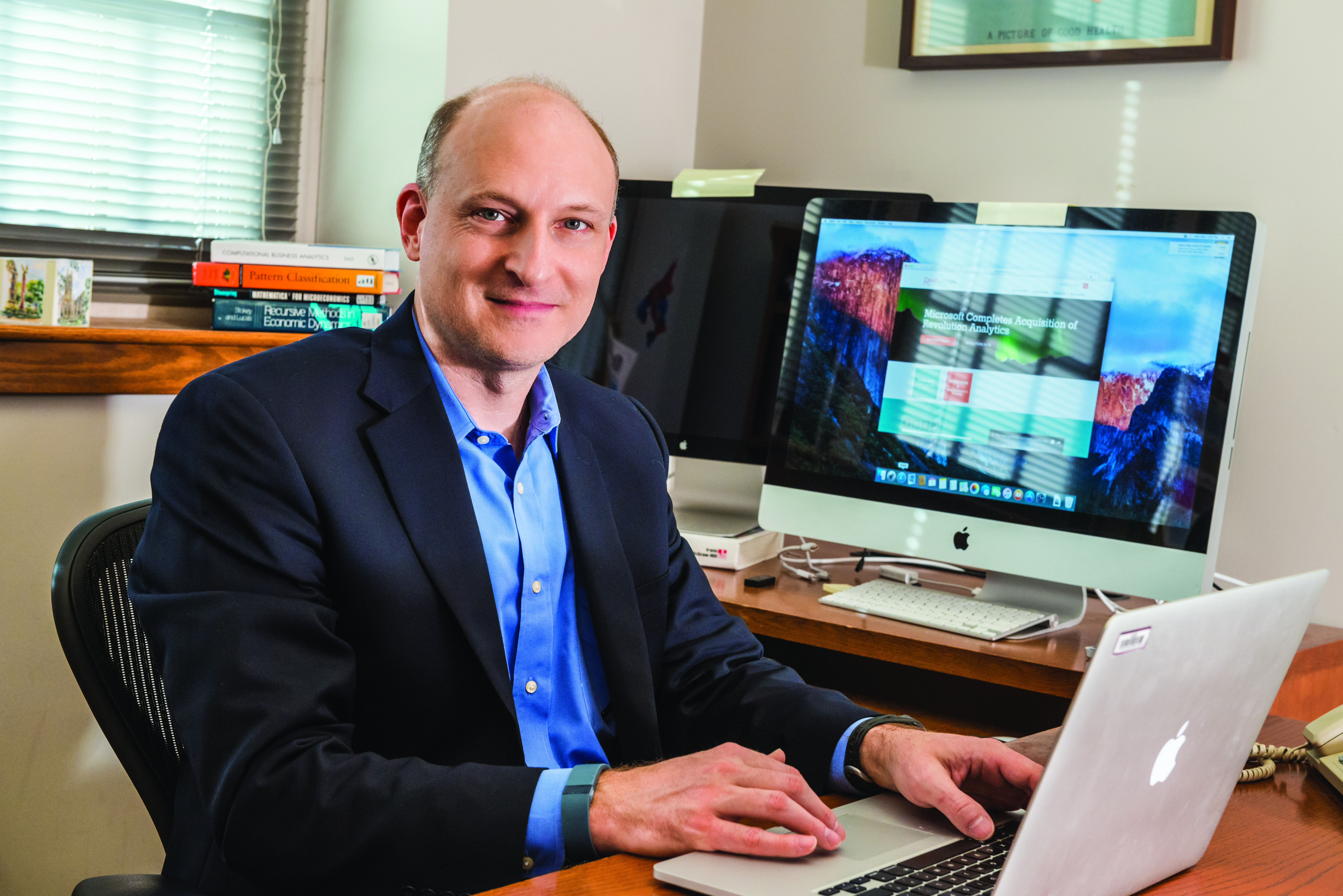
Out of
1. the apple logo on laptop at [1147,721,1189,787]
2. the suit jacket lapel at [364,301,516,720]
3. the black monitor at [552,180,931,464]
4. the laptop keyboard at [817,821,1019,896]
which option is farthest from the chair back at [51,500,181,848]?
the black monitor at [552,180,931,464]

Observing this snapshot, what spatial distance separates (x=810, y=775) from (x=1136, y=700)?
0.49 meters

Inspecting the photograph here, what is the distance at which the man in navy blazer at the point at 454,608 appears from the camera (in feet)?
3.10

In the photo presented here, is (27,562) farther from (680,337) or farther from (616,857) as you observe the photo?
(616,857)

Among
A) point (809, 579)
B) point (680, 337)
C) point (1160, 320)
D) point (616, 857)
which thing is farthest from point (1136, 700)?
point (680, 337)

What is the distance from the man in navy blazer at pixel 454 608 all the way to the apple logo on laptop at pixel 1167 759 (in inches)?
6.9

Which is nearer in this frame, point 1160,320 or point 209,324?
point 1160,320

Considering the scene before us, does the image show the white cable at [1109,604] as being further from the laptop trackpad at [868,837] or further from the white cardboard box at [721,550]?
the laptop trackpad at [868,837]

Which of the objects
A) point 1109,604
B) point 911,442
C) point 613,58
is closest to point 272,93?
point 613,58

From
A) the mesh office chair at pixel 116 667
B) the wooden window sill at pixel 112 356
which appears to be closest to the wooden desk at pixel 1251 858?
the mesh office chair at pixel 116 667

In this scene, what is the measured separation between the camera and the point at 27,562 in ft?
5.74

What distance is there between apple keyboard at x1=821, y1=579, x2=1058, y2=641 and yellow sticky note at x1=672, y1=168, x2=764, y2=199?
0.76 metres

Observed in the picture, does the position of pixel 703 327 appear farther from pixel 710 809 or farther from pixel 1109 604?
pixel 710 809

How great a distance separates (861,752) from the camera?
3.57 ft

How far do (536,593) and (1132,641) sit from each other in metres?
0.71
